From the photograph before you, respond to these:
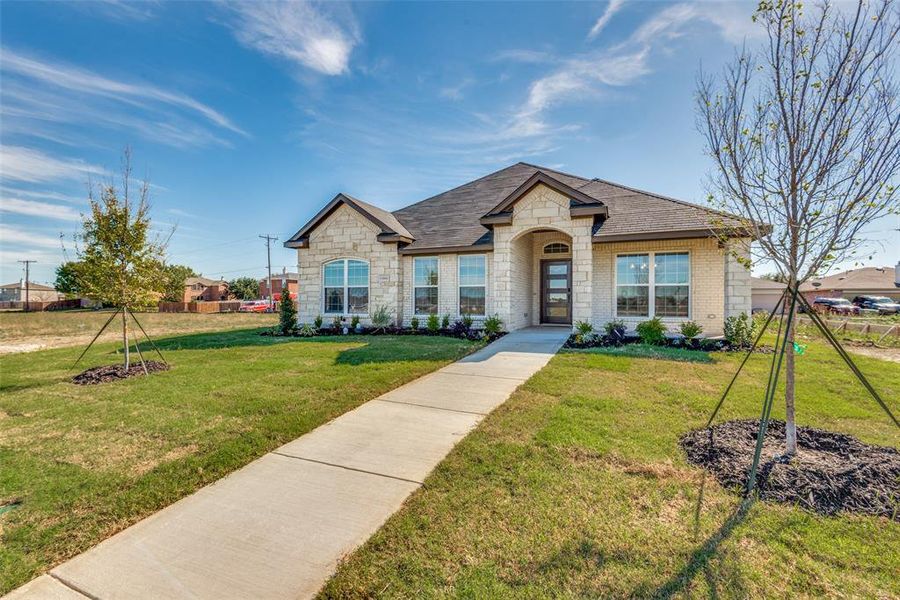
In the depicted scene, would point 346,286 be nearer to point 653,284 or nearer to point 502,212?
point 502,212

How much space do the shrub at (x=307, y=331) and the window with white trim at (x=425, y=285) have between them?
3908 mm

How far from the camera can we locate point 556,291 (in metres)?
14.6

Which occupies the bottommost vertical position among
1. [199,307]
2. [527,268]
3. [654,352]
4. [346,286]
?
[654,352]

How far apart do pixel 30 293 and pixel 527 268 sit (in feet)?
378

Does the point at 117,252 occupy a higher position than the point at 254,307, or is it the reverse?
the point at 117,252

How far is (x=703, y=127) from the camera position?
441cm

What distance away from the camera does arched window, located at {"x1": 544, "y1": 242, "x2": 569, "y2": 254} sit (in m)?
14.4

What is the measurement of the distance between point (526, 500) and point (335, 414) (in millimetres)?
3156

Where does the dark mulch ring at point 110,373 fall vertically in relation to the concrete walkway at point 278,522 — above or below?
above

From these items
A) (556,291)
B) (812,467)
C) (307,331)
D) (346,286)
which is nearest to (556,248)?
(556,291)

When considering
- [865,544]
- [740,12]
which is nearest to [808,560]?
[865,544]

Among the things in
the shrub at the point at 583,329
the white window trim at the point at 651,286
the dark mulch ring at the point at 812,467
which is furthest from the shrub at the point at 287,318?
the dark mulch ring at the point at 812,467

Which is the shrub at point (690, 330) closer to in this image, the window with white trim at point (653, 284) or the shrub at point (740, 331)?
the shrub at point (740, 331)

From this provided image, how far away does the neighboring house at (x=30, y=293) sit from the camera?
7962cm
